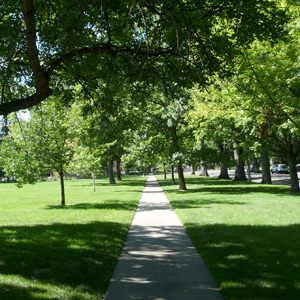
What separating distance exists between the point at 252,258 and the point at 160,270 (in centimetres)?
178

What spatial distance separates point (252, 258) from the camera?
241 inches

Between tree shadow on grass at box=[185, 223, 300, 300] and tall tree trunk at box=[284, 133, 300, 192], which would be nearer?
tree shadow on grass at box=[185, 223, 300, 300]

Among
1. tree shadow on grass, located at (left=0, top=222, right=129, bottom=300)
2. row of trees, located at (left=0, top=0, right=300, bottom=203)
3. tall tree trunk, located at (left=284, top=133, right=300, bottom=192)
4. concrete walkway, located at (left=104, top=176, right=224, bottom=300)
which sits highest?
row of trees, located at (left=0, top=0, right=300, bottom=203)

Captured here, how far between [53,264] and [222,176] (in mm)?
35924

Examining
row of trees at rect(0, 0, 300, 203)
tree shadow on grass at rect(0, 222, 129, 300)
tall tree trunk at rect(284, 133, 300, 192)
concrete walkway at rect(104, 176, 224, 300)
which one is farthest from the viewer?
tall tree trunk at rect(284, 133, 300, 192)

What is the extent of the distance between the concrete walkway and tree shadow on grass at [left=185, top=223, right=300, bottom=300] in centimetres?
23

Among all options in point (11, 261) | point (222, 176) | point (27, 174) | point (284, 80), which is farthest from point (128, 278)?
point (222, 176)

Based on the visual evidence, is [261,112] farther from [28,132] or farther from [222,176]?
[222,176]

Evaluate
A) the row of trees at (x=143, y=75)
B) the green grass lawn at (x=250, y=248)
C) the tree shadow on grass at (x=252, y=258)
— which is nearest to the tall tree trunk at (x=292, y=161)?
the row of trees at (x=143, y=75)

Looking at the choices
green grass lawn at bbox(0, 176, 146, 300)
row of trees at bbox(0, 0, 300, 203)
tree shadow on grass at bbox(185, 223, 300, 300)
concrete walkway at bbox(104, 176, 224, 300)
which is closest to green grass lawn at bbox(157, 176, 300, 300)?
tree shadow on grass at bbox(185, 223, 300, 300)

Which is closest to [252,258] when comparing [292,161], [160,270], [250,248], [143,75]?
[250,248]

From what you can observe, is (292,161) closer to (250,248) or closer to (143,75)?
(250,248)

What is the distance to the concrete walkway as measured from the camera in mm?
4508

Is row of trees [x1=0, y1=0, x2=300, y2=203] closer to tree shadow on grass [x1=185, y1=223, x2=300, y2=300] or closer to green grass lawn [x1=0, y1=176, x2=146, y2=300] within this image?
green grass lawn [x1=0, y1=176, x2=146, y2=300]
